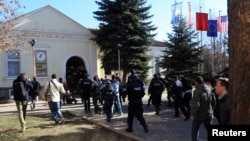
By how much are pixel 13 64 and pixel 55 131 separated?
1483cm

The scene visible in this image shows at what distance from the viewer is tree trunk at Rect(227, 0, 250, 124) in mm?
3500

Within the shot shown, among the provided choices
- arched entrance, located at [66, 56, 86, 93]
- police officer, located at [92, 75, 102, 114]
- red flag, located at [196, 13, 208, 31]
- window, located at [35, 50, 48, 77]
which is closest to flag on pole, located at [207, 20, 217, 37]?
red flag, located at [196, 13, 208, 31]

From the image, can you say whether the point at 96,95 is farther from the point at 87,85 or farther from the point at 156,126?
the point at 156,126

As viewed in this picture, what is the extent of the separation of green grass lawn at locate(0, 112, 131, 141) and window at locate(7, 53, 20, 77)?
1143 cm

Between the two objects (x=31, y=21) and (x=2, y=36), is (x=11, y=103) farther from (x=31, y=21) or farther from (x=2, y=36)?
(x=2, y=36)

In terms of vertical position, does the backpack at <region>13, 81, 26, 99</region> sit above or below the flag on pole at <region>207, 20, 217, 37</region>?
below

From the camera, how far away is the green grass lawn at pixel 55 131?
36.8ft

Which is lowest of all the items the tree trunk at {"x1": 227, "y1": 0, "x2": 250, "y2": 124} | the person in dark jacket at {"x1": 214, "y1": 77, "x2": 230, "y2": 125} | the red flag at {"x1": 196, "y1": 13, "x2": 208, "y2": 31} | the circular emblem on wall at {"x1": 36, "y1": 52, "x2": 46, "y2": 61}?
the person in dark jacket at {"x1": 214, "y1": 77, "x2": 230, "y2": 125}

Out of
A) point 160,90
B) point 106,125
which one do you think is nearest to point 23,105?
point 106,125

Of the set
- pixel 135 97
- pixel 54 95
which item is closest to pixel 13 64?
pixel 54 95

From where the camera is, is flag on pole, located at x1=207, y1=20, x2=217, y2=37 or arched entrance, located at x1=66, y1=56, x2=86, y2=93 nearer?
arched entrance, located at x1=66, y1=56, x2=86, y2=93

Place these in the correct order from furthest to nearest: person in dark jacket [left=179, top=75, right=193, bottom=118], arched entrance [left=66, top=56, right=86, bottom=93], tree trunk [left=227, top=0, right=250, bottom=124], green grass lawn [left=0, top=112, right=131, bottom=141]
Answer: arched entrance [left=66, top=56, right=86, bottom=93] < person in dark jacket [left=179, top=75, right=193, bottom=118] < green grass lawn [left=0, top=112, right=131, bottom=141] < tree trunk [left=227, top=0, right=250, bottom=124]

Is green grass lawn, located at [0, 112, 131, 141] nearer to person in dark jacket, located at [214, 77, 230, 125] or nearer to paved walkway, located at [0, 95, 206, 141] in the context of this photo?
paved walkway, located at [0, 95, 206, 141]

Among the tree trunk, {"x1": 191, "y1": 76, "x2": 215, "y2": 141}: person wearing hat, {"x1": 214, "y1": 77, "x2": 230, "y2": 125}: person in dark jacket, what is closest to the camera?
the tree trunk
